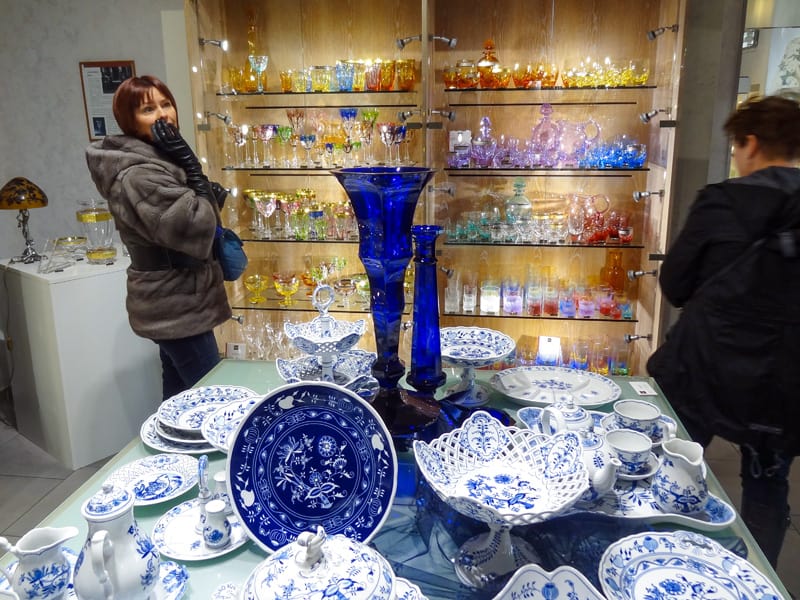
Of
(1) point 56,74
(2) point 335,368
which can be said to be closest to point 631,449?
(2) point 335,368

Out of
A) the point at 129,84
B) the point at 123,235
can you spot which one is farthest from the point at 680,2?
the point at 123,235

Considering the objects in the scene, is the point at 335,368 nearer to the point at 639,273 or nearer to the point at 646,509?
the point at 646,509

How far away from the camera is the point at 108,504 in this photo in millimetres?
937

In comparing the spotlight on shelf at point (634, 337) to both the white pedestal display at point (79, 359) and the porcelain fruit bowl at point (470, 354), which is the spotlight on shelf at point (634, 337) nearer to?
the porcelain fruit bowl at point (470, 354)

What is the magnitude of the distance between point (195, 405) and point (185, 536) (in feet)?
1.73

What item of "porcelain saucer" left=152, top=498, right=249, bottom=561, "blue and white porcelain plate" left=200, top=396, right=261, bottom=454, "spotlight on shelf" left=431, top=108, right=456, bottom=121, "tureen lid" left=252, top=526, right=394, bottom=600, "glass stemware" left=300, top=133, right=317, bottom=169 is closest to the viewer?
"tureen lid" left=252, top=526, right=394, bottom=600

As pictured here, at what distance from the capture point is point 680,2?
2.75m

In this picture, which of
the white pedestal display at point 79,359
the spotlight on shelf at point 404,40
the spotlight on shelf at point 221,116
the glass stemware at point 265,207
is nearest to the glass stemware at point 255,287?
the glass stemware at point 265,207

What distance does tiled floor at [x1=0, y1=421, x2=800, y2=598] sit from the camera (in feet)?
8.50

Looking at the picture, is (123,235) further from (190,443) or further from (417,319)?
(417,319)

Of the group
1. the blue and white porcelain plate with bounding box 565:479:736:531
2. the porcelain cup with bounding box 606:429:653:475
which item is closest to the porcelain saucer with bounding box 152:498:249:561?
the blue and white porcelain plate with bounding box 565:479:736:531

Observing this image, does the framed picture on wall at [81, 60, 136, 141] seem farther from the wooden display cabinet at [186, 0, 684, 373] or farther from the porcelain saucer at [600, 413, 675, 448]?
the porcelain saucer at [600, 413, 675, 448]

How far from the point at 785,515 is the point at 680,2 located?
2.08 m

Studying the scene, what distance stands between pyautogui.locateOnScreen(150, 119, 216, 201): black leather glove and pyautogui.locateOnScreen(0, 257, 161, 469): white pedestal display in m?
0.86
